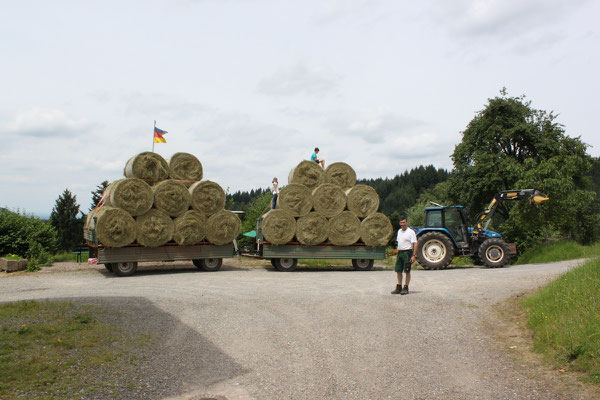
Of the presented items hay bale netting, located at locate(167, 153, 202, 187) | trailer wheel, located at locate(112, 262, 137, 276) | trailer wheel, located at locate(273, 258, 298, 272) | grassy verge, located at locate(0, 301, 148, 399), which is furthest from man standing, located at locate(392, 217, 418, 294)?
trailer wheel, located at locate(112, 262, 137, 276)

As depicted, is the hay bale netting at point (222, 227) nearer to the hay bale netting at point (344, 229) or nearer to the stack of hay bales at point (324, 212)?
the stack of hay bales at point (324, 212)

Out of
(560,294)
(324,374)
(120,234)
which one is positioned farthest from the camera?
(120,234)

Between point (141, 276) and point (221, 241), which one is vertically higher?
point (221, 241)

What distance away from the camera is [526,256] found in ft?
73.8

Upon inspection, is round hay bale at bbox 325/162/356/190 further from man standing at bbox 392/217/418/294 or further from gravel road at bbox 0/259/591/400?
man standing at bbox 392/217/418/294

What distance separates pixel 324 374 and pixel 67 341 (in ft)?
11.4

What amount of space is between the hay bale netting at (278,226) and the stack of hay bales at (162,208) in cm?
109

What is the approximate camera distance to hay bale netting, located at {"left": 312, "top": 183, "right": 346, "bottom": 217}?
55.9ft

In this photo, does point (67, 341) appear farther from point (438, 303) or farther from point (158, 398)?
point (438, 303)

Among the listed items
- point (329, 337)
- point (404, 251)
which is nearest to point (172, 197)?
point (404, 251)

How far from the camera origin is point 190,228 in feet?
52.6

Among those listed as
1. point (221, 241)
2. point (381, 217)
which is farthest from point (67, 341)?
point (381, 217)

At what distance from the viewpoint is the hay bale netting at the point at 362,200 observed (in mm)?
17328

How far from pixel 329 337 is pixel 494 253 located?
12177mm
